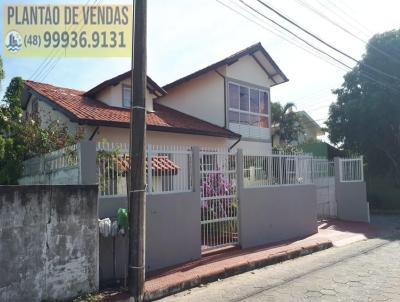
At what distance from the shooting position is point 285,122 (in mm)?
38906

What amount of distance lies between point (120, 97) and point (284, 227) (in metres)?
7.59

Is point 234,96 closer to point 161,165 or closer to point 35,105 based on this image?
point 35,105

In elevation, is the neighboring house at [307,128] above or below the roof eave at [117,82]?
above

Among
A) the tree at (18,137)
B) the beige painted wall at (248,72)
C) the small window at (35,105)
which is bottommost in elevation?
the tree at (18,137)

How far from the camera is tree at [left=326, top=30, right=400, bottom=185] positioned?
71.4 ft

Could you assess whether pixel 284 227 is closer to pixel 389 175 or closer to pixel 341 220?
pixel 341 220

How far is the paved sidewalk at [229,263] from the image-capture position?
7.11 meters

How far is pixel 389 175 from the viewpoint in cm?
2477

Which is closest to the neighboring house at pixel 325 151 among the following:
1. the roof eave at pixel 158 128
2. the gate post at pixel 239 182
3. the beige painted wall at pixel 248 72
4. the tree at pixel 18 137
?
the beige painted wall at pixel 248 72

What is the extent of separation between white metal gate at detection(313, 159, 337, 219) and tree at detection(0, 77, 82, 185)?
9038mm

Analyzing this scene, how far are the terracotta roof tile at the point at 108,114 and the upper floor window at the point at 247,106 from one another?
5.03 feet

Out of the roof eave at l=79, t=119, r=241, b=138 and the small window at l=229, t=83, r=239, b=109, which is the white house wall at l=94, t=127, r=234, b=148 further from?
the small window at l=229, t=83, r=239, b=109

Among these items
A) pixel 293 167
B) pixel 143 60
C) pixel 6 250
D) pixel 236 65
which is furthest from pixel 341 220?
pixel 6 250

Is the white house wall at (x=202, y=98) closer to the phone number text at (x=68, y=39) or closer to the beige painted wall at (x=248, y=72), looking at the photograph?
the beige painted wall at (x=248, y=72)
